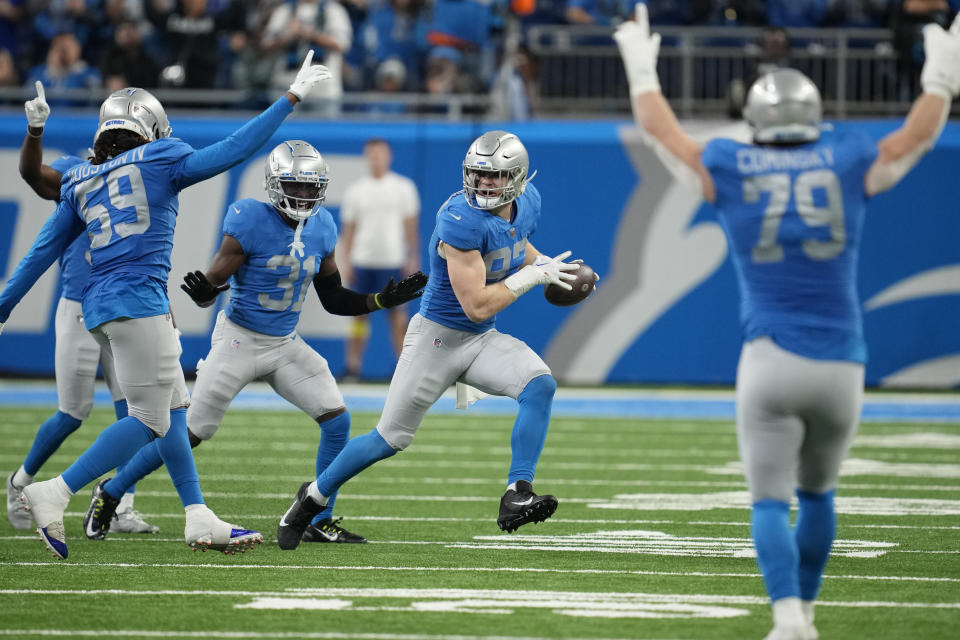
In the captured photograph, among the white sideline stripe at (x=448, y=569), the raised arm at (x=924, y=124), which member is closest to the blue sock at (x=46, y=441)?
the white sideline stripe at (x=448, y=569)

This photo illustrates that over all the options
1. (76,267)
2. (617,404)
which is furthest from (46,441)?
(617,404)

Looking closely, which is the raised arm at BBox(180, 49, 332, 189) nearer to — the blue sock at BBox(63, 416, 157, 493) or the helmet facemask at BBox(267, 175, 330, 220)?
the helmet facemask at BBox(267, 175, 330, 220)

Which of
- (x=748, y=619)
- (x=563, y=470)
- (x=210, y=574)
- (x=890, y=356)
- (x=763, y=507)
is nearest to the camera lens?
(x=763, y=507)

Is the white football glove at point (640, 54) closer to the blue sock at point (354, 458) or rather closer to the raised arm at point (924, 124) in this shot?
the raised arm at point (924, 124)

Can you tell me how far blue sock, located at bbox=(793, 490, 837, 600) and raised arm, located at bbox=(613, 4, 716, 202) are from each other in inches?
35.8

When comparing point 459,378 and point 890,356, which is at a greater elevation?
point 459,378

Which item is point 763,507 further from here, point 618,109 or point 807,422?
point 618,109

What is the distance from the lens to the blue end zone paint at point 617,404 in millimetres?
10922

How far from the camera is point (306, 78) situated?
5.52 m

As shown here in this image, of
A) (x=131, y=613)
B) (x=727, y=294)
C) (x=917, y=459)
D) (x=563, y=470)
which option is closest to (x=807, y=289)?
(x=131, y=613)

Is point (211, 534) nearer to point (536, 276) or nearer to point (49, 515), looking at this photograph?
point (49, 515)

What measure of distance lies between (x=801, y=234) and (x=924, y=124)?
0.50 metres

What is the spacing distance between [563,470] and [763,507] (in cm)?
439

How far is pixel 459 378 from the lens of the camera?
19.6 ft
